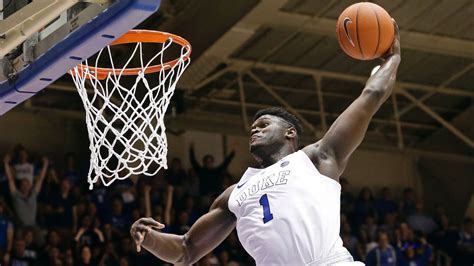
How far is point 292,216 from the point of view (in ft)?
16.5

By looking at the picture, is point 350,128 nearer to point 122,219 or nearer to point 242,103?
point 122,219

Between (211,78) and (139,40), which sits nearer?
(139,40)

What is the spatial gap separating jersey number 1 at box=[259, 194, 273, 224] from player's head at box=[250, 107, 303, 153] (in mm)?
369

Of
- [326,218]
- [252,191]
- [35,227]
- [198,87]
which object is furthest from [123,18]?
[198,87]

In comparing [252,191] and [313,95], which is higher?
[252,191]

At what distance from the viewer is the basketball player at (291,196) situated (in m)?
5.01

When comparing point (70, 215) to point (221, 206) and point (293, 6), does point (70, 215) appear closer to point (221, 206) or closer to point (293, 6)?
point (293, 6)

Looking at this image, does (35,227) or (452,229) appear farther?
(452,229)

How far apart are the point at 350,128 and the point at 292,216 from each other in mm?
508

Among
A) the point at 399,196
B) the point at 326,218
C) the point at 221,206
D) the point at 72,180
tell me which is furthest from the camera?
the point at 399,196

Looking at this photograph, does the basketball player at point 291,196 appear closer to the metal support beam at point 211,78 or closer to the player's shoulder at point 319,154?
the player's shoulder at point 319,154

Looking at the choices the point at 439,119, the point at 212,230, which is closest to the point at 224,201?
the point at 212,230

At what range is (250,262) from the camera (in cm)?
1392

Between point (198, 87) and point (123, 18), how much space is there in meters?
10.4
